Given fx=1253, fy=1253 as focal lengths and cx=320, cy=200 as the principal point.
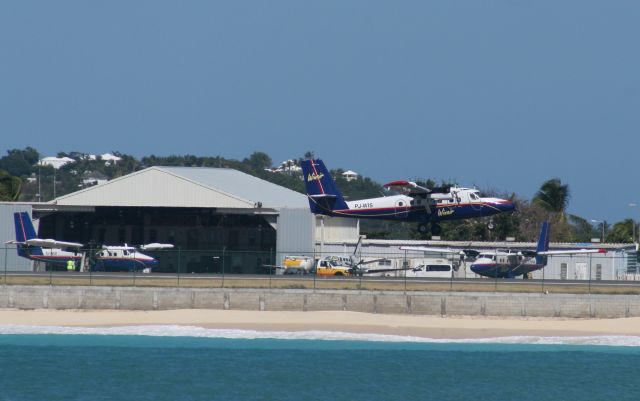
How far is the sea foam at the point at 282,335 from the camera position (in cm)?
5369

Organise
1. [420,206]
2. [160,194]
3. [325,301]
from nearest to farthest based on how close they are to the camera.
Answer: [325,301] → [420,206] → [160,194]

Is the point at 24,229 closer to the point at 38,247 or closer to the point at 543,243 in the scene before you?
the point at 38,247

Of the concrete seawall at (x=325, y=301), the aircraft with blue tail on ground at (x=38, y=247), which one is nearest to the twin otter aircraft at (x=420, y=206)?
the concrete seawall at (x=325, y=301)

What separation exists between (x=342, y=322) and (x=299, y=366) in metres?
8.31

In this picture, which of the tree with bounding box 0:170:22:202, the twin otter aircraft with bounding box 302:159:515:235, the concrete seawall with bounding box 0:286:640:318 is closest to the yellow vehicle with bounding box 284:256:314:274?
the twin otter aircraft with bounding box 302:159:515:235

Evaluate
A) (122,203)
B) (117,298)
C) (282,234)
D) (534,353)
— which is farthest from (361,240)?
(534,353)

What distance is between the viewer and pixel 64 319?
5700cm

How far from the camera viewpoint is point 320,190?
74.1 meters

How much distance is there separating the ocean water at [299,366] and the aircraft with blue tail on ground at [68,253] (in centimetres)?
1900

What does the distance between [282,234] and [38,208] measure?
51.5 ft

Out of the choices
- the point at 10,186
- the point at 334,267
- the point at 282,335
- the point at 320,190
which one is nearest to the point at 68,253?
the point at 320,190

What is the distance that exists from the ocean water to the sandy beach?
1.08 metres

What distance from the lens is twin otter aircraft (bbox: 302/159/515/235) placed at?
72375mm

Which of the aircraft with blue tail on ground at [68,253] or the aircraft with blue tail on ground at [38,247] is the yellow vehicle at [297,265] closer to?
the aircraft with blue tail on ground at [68,253]
